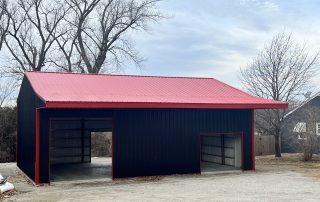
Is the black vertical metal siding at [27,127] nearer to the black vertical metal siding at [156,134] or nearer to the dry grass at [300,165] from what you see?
the black vertical metal siding at [156,134]

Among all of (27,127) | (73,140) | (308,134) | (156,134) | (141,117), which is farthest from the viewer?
(73,140)

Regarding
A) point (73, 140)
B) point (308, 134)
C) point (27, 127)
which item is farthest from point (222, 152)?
point (27, 127)

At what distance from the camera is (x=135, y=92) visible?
18406 mm

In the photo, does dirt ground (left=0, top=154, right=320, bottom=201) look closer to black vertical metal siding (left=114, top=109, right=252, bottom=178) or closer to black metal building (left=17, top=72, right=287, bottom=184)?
black vertical metal siding (left=114, top=109, right=252, bottom=178)

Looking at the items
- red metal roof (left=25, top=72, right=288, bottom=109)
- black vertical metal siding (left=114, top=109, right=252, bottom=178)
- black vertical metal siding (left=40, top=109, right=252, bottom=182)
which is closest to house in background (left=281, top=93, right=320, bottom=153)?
red metal roof (left=25, top=72, right=288, bottom=109)

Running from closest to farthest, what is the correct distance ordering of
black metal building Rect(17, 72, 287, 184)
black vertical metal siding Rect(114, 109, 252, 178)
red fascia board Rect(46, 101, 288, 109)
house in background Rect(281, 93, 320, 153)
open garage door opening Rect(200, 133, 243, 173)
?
red fascia board Rect(46, 101, 288, 109)
black metal building Rect(17, 72, 287, 184)
black vertical metal siding Rect(114, 109, 252, 178)
open garage door opening Rect(200, 133, 243, 173)
house in background Rect(281, 93, 320, 153)

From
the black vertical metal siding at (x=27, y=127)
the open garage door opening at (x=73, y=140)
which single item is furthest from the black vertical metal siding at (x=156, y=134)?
the open garage door opening at (x=73, y=140)

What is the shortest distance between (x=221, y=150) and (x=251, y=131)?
276 centimetres

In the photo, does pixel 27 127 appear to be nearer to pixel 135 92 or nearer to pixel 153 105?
pixel 135 92

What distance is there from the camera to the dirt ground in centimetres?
1265

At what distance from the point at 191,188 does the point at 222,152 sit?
753 centimetres

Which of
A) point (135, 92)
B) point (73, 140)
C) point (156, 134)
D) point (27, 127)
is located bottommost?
point (73, 140)

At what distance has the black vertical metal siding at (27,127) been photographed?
1679 centimetres

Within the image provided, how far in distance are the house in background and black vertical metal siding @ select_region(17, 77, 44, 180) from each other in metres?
15.4
